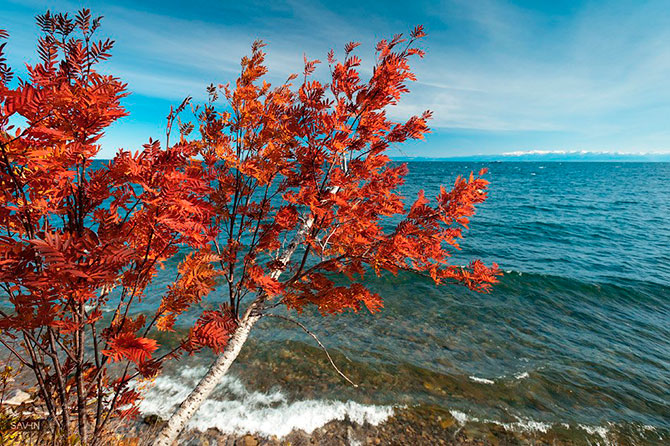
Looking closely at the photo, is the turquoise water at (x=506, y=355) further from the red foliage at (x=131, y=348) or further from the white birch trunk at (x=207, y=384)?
the red foliage at (x=131, y=348)

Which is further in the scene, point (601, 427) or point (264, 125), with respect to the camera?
point (601, 427)

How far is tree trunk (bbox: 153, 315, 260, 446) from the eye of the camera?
3752 mm

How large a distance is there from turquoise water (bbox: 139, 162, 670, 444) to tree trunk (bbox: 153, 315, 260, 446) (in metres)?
2.40

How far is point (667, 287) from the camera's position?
1316cm

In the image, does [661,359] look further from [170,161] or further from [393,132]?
[170,161]

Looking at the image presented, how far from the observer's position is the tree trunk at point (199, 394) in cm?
375

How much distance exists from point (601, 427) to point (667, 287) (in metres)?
12.4

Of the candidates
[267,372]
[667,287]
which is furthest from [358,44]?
[667,287]

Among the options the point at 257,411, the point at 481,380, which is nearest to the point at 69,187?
the point at 257,411

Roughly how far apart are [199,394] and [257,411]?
110 inches

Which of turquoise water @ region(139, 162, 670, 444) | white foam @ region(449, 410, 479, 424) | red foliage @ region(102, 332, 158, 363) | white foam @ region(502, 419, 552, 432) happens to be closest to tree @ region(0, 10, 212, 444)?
red foliage @ region(102, 332, 158, 363)

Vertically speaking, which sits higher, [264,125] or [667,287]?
[264,125]

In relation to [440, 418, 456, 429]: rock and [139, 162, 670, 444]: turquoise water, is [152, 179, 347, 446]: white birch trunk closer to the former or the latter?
[139, 162, 670, 444]: turquoise water

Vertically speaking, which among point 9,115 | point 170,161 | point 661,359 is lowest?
point 661,359
